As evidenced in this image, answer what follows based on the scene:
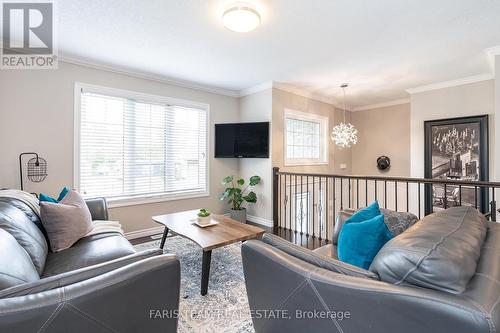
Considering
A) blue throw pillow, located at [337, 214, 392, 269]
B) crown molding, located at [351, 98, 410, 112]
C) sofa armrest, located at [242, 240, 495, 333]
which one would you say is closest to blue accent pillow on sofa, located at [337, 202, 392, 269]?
blue throw pillow, located at [337, 214, 392, 269]

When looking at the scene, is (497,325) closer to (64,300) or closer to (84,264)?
(64,300)

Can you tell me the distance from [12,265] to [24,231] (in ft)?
2.08

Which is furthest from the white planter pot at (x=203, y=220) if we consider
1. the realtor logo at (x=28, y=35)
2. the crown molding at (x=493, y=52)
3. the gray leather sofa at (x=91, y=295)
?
the crown molding at (x=493, y=52)

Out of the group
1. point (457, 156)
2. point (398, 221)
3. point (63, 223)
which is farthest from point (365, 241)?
point (457, 156)

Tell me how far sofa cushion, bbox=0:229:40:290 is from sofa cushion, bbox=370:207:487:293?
1.42m

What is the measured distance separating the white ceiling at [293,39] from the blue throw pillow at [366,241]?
73.8 inches

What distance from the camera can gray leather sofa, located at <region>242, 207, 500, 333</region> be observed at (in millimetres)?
666

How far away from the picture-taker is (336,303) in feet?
2.85

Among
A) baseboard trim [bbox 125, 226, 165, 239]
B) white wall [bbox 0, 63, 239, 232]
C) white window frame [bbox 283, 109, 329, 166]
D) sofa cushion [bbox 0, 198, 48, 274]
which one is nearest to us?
sofa cushion [bbox 0, 198, 48, 274]

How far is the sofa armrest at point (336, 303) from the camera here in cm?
66

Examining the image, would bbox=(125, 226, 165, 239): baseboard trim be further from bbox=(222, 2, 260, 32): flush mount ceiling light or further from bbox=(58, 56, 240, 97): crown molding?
bbox=(222, 2, 260, 32): flush mount ceiling light

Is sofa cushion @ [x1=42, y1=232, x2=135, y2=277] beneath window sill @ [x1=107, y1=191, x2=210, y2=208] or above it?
beneath

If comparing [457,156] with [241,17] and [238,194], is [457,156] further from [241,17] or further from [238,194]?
[241,17]

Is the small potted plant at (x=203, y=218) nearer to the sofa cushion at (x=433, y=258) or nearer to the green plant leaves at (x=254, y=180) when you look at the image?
the green plant leaves at (x=254, y=180)
